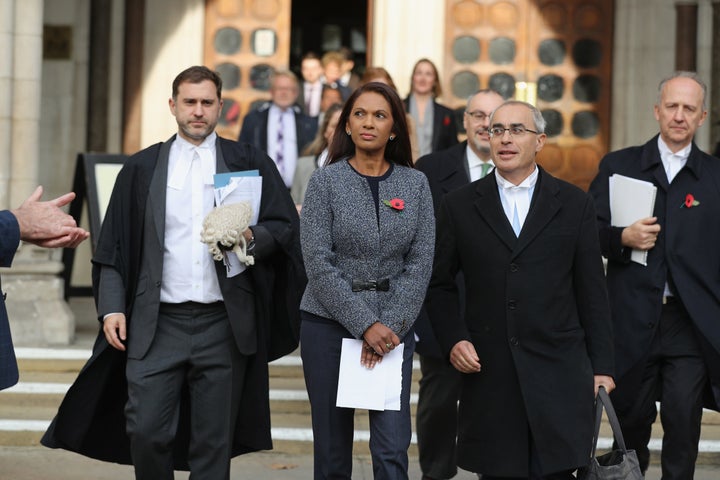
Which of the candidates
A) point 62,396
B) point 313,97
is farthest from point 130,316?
point 313,97

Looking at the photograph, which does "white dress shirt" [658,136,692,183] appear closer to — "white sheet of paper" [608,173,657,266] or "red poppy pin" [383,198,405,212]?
"white sheet of paper" [608,173,657,266]

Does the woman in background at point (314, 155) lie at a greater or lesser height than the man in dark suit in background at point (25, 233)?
greater

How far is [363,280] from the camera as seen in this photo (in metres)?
5.84

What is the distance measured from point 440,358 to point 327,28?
14239mm

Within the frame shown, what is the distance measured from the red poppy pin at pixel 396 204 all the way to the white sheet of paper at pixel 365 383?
0.58 metres

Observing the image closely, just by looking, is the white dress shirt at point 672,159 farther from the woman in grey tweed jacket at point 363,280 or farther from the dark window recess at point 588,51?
the dark window recess at point 588,51

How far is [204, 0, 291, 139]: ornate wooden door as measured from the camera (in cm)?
1398

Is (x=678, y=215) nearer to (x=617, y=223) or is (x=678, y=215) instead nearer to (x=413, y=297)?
(x=617, y=223)

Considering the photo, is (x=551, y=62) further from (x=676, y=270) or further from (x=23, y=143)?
(x=676, y=270)

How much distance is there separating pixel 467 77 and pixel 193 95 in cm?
810

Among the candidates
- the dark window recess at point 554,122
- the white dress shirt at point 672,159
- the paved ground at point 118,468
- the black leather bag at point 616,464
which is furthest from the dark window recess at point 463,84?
the black leather bag at point 616,464

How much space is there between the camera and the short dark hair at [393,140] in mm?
6070

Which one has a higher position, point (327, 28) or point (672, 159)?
point (327, 28)

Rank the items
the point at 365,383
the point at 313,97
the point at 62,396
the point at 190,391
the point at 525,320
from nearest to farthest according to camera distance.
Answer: the point at 365,383
the point at 525,320
the point at 190,391
the point at 62,396
the point at 313,97
